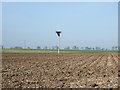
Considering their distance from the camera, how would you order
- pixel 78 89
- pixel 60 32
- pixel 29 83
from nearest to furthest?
pixel 78 89
pixel 29 83
pixel 60 32

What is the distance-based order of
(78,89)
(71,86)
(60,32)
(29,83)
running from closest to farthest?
(78,89)
(71,86)
(29,83)
(60,32)

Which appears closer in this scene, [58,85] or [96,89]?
[96,89]

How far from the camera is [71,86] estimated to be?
12.5 metres

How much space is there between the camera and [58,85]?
1286 centimetres

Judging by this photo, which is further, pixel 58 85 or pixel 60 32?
pixel 60 32

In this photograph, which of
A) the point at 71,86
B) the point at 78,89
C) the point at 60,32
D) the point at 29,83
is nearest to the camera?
the point at 78,89

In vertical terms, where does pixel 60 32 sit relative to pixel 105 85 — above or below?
above

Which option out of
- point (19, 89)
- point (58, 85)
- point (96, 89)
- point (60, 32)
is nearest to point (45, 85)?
point (58, 85)

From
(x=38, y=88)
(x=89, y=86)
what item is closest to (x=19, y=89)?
(x=38, y=88)

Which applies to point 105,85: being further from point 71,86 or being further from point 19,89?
point 19,89

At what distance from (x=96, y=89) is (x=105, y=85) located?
1083mm

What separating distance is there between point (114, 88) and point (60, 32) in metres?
50.4

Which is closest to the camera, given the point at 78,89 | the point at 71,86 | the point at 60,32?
the point at 78,89

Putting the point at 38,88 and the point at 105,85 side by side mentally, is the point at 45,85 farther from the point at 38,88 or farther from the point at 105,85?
the point at 105,85
